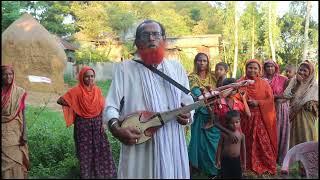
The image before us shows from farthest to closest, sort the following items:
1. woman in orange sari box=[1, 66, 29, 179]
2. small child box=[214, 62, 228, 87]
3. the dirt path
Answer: the dirt path
small child box=[214, 62, 228, 87]
woman in orange sari box=[1, 66, 29, 179]

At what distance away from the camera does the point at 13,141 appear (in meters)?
5.15

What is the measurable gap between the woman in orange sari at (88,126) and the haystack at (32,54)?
11.2 meters

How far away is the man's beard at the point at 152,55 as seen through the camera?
3.37m

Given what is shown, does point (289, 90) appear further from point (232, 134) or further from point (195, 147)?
point (232, 134)

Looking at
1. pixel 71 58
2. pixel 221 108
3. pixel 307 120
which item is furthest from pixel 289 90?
pixel 71 58

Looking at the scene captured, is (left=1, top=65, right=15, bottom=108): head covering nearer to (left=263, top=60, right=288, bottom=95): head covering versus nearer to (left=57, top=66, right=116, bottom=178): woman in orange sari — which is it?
(left=57, top=66, right=116, bottom=178): woman in orange sari

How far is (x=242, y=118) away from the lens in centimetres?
623

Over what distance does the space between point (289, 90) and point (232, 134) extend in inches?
93.7

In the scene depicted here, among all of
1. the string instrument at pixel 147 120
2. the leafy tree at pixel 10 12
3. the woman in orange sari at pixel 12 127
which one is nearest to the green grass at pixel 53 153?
the woman in orange sari at pixel 12 127

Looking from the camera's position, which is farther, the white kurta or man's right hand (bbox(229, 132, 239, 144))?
man's right hand (bbox(229, 132, 239, 144))

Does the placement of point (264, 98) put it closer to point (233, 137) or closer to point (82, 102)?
point (233, 137)

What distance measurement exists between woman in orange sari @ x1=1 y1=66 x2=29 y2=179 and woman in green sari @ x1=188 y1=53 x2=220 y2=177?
7.32 ft

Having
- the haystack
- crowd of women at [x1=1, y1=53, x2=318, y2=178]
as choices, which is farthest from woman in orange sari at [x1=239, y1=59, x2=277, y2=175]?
the haystack

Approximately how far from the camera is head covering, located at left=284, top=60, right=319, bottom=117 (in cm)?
633
